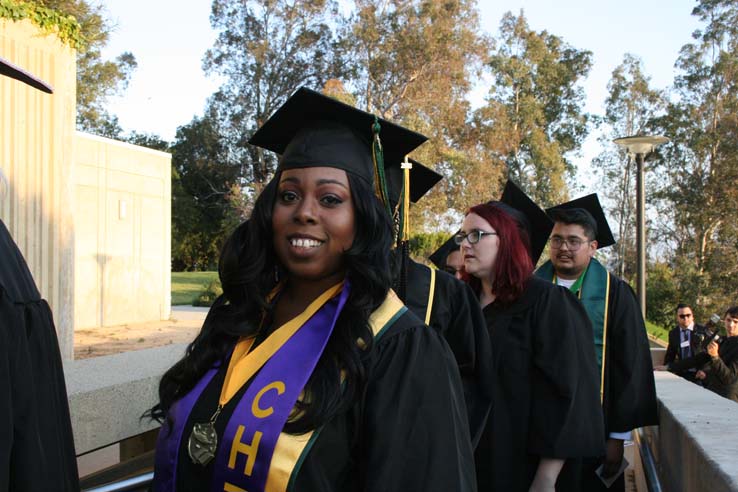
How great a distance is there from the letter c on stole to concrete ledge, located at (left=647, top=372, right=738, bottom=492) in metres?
1.15

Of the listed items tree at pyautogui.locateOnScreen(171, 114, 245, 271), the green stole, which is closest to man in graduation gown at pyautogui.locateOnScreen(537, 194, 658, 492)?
the green stole

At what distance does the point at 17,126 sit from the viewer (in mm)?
8094

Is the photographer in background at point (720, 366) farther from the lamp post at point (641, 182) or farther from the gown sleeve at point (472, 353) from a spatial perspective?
the gown sleeve at point (472, 353)

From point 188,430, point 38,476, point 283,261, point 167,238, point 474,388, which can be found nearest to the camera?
point 38,476

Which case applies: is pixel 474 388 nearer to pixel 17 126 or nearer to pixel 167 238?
pixel 17 126

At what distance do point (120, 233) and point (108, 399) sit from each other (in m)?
14.7

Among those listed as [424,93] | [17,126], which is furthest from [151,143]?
[17,126]

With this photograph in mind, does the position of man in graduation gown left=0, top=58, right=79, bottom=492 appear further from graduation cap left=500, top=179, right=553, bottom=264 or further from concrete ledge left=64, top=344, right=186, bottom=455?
graduation cap left=500, top=179, right=553, bottom=264

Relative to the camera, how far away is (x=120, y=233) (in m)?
16.3

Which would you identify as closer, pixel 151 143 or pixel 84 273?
pixel 84 273

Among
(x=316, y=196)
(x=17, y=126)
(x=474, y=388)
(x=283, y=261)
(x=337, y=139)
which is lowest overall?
(x=474, y=388)

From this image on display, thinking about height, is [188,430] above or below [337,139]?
below

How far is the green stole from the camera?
3750mm

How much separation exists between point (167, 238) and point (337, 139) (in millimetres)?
16772
